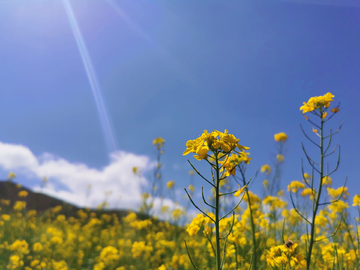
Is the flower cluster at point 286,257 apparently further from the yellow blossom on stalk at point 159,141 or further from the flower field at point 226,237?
the yellow blossom on stalk at point 159,141

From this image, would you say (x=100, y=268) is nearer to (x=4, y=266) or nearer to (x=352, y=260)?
(x=4, y=266)

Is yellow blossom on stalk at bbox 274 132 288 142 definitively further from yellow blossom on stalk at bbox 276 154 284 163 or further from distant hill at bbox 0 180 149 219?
distant hill at bbox 0 180 149 219

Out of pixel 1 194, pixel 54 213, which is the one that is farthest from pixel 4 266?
pixel 1 194

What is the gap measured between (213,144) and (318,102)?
4.16 ft

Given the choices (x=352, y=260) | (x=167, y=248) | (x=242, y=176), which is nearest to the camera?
(x=242, y=176)

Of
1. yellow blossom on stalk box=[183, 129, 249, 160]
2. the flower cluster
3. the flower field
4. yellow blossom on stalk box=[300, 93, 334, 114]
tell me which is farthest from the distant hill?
yellow blossom on stalk box=[183, 129, 249, 160]

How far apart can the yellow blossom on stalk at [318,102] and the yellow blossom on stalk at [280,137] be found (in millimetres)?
2582

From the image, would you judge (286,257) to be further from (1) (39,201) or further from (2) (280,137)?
(1) (39,201)

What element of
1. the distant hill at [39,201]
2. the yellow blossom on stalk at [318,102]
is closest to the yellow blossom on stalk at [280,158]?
the yellow blossom on stalk at [318,102]

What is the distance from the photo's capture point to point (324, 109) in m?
1.88

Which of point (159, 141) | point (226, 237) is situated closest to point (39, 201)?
point (159, 141)

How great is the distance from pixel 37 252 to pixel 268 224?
495 cm

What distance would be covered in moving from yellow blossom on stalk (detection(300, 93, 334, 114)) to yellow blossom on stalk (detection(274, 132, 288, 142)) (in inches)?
102

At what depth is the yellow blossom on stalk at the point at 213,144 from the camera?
3.91 feet
